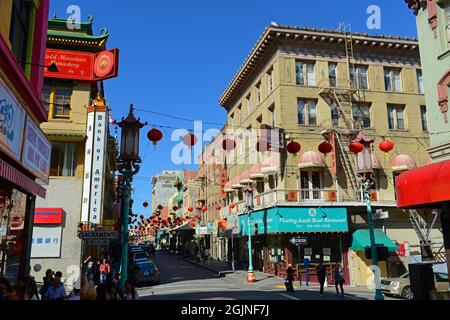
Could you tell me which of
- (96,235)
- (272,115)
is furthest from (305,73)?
(96,235)

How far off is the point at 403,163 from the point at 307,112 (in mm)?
7957

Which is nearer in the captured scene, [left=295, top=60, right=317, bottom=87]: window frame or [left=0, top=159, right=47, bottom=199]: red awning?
[left=0, top=159, right=47, bottom=199]: red awning

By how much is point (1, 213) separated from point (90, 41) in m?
16.8

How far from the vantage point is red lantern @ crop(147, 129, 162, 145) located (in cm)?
1434

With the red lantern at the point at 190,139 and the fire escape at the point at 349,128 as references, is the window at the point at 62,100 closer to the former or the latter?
the red lantern at the point at 190,139

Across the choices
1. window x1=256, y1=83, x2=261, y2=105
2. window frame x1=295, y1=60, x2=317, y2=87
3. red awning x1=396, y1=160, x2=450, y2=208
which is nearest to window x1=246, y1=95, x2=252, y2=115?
window x1=256, y1=83, x2=261, y2=105

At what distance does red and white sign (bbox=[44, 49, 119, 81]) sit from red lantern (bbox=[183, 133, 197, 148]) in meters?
10.5

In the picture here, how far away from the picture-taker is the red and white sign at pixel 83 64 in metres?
24.8

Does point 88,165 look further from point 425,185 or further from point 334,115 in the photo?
point 425,185

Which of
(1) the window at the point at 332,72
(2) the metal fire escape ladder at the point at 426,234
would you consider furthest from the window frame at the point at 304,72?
(2) the metal fire escape ladder at the point at 426,234

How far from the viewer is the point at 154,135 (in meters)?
14.4

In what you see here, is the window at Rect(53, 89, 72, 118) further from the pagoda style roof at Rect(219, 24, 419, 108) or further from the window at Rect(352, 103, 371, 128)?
the window at Rect(352, 103, 371, 128)

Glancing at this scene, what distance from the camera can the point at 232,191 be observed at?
132 ft
